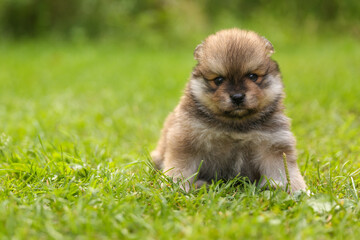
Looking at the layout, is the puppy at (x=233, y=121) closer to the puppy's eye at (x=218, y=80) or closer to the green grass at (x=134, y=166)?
the puppy's eye at (x=218, y=80)

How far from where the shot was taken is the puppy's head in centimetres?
310

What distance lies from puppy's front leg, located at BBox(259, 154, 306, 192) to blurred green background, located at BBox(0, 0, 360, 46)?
1100 centimetres

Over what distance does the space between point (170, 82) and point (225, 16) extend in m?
7.96

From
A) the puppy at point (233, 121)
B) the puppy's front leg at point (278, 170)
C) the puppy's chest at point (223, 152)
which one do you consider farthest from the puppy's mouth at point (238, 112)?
the puppy's front leg at point (278, 170)

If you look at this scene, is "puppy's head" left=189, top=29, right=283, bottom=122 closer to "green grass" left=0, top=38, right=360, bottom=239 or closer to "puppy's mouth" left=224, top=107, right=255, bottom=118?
"puppy's mouth" left=224, top=107, right=255, bottom=118

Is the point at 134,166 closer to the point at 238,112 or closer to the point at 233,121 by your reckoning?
the point at 233,121

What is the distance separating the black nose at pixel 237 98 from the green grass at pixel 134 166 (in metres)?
0.60

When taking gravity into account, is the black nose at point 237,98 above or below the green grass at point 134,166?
above

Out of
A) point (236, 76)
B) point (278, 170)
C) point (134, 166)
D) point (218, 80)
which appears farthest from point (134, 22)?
point (278, 170)

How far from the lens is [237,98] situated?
306 cm

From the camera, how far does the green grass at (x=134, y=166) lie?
2.40 m

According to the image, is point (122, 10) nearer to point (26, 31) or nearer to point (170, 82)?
point (26, 31)

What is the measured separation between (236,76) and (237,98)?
0.58ft

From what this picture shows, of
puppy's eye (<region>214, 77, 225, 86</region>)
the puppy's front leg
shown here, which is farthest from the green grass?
puppy's eye (<region>214, 77, 225, 86</region>)
